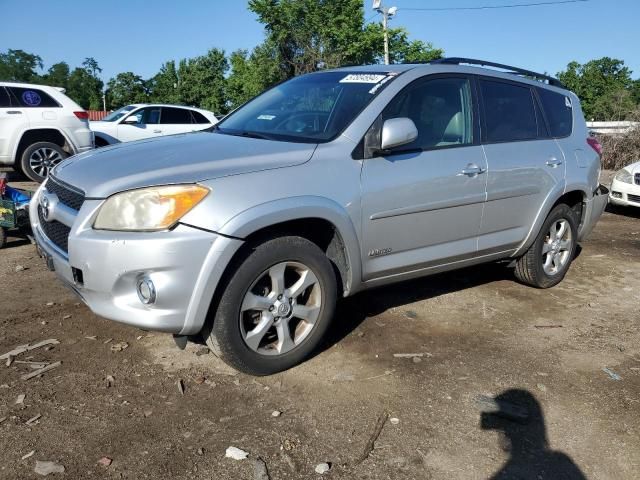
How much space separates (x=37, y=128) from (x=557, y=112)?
26.5 ft

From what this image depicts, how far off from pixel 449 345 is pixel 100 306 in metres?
2.19

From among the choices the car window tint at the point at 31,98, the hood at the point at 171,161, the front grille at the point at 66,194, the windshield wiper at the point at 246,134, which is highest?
the car window tint at the point at 31,98

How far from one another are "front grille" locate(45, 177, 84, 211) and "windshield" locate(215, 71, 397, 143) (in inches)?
46.1

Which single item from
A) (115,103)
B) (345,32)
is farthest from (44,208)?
(115,103)

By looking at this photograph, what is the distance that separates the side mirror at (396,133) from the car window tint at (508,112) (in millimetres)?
1032

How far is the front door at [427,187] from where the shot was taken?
135 inches

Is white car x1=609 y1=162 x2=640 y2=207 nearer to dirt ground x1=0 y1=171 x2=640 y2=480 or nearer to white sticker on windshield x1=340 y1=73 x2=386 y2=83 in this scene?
dirt ground x1=0 y1=171 x2=640 y2=480

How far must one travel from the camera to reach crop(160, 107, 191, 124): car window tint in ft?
41.2

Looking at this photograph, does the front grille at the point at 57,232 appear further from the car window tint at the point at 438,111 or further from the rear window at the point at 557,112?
the rear window at the point at 557,112

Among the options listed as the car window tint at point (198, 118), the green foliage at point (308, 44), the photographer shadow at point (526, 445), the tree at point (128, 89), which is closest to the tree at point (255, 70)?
the green foliage at point (308, 44)

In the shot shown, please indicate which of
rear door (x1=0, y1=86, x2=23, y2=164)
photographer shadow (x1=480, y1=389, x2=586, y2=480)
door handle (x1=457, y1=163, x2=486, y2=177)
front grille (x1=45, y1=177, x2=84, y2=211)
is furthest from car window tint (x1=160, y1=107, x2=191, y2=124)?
photographer shadow (x1=480, y1=389, x2=586, y2=480)

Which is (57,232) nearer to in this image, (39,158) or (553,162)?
(553,162)

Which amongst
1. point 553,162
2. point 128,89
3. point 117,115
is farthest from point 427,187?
point 128,89

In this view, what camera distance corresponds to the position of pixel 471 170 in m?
3.88
